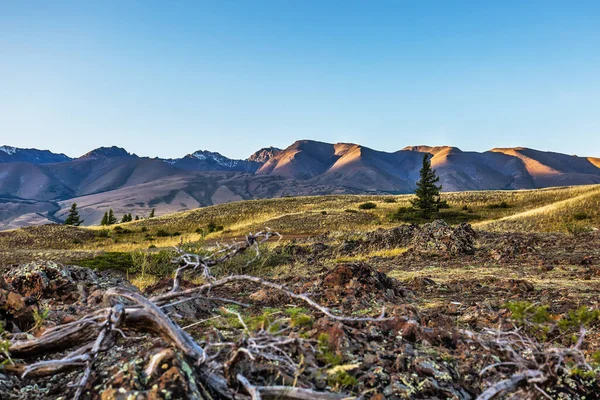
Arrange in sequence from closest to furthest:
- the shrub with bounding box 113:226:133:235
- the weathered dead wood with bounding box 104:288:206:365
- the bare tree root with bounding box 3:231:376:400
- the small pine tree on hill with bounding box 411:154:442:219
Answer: the bare tree root with bounding box 3:231:376:400 → the weathered dead wood with bounding box 104:288:206:365 → the shrub with bounding box 113:226:133:235 → the small pine tree on hill with bounding box 411:154:442:219

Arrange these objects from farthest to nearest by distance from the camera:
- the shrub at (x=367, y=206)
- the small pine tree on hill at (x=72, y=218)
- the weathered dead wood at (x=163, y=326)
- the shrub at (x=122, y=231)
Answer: the small pine tree on hill at (x=72, y=218) → the shrub at (x=367, y=206) → the shrub at (x=122, y=231) → the weathered dead wood at (x=163, y=326)

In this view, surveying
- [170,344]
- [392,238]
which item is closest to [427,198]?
[392,238]

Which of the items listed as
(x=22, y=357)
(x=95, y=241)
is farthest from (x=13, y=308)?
(x=95, y=241)

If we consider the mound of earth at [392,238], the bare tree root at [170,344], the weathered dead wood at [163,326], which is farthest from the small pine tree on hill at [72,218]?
the weathered dead wood at [163,326]

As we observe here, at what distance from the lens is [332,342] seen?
10.6ft

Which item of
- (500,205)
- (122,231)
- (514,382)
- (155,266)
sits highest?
(514,382)

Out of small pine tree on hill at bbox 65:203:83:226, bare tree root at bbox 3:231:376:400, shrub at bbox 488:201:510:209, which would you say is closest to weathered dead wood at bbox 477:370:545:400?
bare tree root at bbox 3:231:376:400

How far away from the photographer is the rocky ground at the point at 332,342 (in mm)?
2379

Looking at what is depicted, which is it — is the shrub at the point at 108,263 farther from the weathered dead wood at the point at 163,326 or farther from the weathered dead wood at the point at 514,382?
the weathered dead wood at the point at 514,382

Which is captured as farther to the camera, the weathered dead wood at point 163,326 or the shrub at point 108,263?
the shrub at point 108,263

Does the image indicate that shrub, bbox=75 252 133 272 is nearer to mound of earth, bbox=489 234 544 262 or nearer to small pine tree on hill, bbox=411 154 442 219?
mound of earth, bbox=489 234 544 262

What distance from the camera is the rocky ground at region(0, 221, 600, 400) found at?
7.80ft

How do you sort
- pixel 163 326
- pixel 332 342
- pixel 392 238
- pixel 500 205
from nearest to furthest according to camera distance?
1. pixel 163 326
2. pixel 332 342
3. pixel 392 238
4. pixel 500 205

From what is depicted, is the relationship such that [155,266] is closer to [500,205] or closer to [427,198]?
[427,198]
